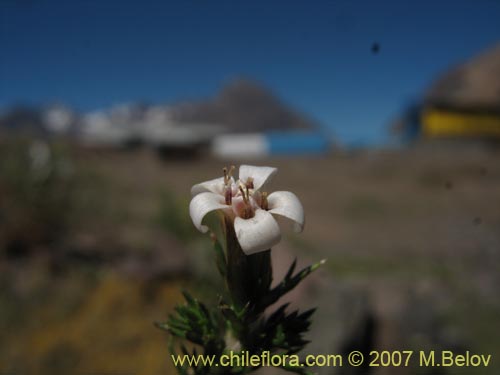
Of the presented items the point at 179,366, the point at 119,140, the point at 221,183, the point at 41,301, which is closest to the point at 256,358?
the point at 179,366

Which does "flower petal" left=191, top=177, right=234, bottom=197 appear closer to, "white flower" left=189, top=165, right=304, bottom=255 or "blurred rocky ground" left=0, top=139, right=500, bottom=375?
"white flower" left=189, top=165, right=304, bottom=255

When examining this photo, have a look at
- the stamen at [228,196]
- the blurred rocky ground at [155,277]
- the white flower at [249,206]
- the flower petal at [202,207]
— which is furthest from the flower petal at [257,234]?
the blurred rocky ground at [155,277]

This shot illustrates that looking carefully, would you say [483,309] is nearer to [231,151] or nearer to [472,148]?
[472,148]

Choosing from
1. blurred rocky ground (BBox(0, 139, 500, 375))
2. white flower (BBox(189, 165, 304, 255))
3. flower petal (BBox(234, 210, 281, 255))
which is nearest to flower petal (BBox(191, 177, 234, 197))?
white flower (BBox(189, 165, 304, 255))

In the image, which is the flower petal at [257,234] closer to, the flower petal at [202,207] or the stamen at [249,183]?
the flower petal at [202,207]

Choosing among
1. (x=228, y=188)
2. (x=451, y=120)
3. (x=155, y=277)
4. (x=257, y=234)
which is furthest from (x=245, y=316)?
(x=451, y=120)

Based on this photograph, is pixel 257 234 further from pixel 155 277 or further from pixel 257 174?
pixel 155 277
